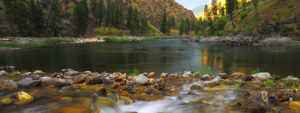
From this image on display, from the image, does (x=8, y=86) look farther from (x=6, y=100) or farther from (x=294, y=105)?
(x=294, y=105)

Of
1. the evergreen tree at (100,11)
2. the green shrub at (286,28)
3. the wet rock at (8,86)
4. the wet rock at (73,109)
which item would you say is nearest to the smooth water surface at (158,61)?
the wet rock at (8,86)

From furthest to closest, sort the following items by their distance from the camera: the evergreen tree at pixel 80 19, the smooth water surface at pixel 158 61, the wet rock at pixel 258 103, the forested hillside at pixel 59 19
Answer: the evergreen tree at pixel 80 19 → the forested hillside at pixel 59 19 → the smooth water surface at pixel 158 61 → the wet rock at pixel 258 103

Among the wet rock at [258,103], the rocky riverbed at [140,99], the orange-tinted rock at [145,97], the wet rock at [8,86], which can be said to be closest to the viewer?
the wet rock at [258,103]

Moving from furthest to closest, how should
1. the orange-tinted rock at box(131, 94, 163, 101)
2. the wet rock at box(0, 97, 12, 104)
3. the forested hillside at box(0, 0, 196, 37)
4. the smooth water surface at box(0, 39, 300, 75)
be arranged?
the forested hillside at box(0, 0, 196, 37) < the smooth water surface at box(0, 39, 300, 75) < the orange-tinted rock at box(131, 94, 163, 101) < the wet rock at box(0, 97, 12, 104)

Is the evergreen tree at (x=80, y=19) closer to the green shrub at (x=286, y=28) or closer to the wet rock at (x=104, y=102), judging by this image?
the green shrub at (x=286, y=28)

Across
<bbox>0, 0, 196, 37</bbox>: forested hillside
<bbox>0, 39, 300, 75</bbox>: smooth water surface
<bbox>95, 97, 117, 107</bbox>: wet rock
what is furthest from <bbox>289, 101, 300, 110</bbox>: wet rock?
<bbox>0, 0, 196, 37</bbox>: forested hillside

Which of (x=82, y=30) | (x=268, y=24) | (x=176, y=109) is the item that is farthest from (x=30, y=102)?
(x=82, y=30)

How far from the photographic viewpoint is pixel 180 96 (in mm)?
6207

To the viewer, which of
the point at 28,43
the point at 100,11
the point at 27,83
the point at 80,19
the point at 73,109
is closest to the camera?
the point at 73,109

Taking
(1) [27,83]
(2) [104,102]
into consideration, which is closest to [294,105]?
(2) [104,102]

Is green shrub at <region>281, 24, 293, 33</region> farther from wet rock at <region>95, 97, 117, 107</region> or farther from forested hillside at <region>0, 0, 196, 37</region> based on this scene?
forested hillside at <region>0, 0, 196, 37</region>

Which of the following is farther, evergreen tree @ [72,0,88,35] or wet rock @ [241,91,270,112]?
evergreen tree @ [72,0,88,35]

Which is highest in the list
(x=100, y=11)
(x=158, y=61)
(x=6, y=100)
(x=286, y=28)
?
(x=100, y=11)

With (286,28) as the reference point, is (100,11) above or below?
above
